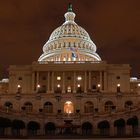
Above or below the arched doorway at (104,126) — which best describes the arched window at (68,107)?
above

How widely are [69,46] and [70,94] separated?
63.6 meters

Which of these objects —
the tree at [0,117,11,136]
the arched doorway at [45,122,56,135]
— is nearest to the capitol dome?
the arched doorway at [45,122,56,135]

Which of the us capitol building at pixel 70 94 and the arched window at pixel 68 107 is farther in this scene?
the arched window at pixel 68 107

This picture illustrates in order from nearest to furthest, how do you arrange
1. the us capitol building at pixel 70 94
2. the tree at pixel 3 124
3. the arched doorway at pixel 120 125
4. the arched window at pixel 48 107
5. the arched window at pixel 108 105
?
the tree at pixel 3 124
the arched doorway at pixel 120 125
the us capitol building at pixel 70 94
the arched window at pixel 48 107
the arched window at pixel 108 105

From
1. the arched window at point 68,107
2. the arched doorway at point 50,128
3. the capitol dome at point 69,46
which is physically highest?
the capitol dome at point 69,46

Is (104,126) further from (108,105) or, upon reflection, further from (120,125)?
(108,105)

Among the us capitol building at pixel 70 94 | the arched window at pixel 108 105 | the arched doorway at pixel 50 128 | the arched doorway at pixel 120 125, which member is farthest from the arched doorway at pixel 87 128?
the arched window at pixel 108 105

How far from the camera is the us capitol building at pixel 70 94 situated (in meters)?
104

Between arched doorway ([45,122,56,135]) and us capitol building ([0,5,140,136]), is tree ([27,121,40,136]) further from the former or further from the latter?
arched doorway ([45,122,56,135])

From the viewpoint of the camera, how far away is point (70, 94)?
121 meters

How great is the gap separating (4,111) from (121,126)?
86.3ft

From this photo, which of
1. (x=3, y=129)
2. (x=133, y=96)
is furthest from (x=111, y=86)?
(x=3, y=129)

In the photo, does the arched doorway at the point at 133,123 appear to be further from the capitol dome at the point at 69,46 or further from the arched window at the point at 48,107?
the capitol dome at the point at 69,46

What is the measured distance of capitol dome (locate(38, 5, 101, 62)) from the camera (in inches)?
6969
